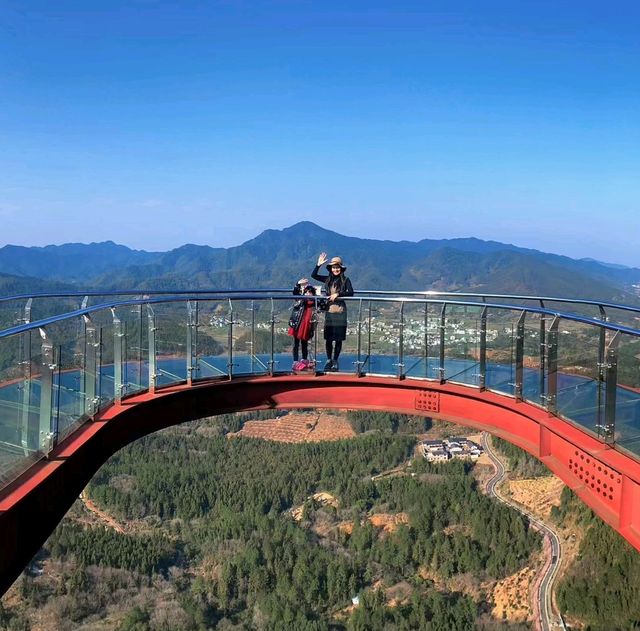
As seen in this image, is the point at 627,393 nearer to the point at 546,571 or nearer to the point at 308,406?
the point at 308,406

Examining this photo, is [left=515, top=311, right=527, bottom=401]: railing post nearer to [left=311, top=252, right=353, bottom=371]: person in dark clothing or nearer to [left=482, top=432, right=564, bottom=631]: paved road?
[left=311, top=252, right=353, bottom=371]: person in dark clothing

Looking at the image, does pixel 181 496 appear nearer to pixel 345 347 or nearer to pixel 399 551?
pixel 399 551

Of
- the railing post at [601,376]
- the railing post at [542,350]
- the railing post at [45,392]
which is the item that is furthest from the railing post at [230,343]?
the railing post at [601,376]

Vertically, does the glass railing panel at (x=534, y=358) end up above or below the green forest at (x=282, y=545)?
above

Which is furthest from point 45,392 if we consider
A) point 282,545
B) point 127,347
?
point 282,545

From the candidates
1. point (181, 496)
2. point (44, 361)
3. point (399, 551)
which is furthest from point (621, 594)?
point (181, 496)

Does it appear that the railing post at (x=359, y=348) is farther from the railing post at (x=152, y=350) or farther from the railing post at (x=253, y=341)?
the railing post at (x=152, y=350)

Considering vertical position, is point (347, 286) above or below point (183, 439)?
above
